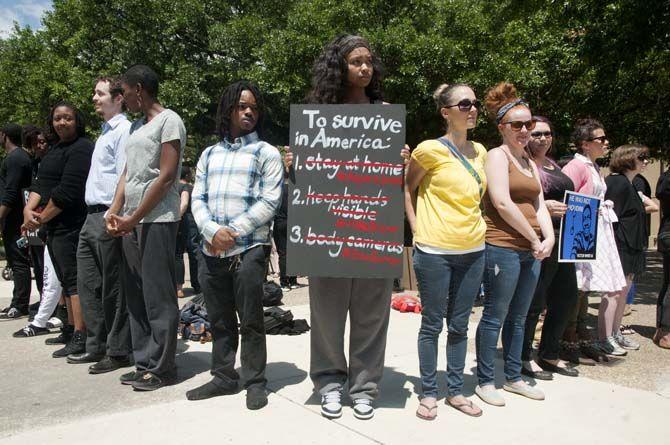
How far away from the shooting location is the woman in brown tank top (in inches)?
157

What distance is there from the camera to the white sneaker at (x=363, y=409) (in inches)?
144

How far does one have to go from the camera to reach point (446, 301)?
3.80 meters

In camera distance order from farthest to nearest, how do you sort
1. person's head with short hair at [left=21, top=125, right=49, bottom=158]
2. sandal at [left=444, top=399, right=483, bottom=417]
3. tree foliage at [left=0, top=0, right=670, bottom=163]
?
tree foliage at [left=0, top=0, right=670, bottom=163] → person's head with short hair at [left=21, top=125, right=49, bottom=158] → sandal at [left=444, top=399, right=483, bottom=417]

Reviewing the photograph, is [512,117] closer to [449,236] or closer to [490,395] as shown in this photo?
[449,236]

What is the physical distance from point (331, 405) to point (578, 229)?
8.14 ft

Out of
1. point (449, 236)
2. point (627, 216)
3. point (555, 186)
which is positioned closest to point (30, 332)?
point (449, 236)

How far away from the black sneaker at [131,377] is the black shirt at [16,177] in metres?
3.41

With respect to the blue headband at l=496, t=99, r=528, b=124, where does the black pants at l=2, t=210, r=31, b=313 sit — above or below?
below

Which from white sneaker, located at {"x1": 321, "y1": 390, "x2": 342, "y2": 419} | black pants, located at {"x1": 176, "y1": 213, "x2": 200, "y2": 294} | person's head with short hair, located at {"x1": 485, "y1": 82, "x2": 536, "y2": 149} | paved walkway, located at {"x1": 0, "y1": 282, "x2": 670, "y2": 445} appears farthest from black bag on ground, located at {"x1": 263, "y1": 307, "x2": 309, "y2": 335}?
black pants, located at {"x1": 176, "y1": 213, "x2": 200, "y2": 294}

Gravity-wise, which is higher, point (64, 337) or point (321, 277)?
point (321, 277)

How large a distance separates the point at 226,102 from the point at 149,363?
2021mm

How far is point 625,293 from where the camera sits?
18.3 feet

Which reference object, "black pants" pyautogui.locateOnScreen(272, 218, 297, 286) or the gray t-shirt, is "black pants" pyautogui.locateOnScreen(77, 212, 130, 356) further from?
"black pants" pyautogui.locateOnScreen(272, 218, 297, 286)

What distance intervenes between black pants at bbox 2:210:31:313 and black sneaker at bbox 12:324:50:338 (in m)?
1.07
